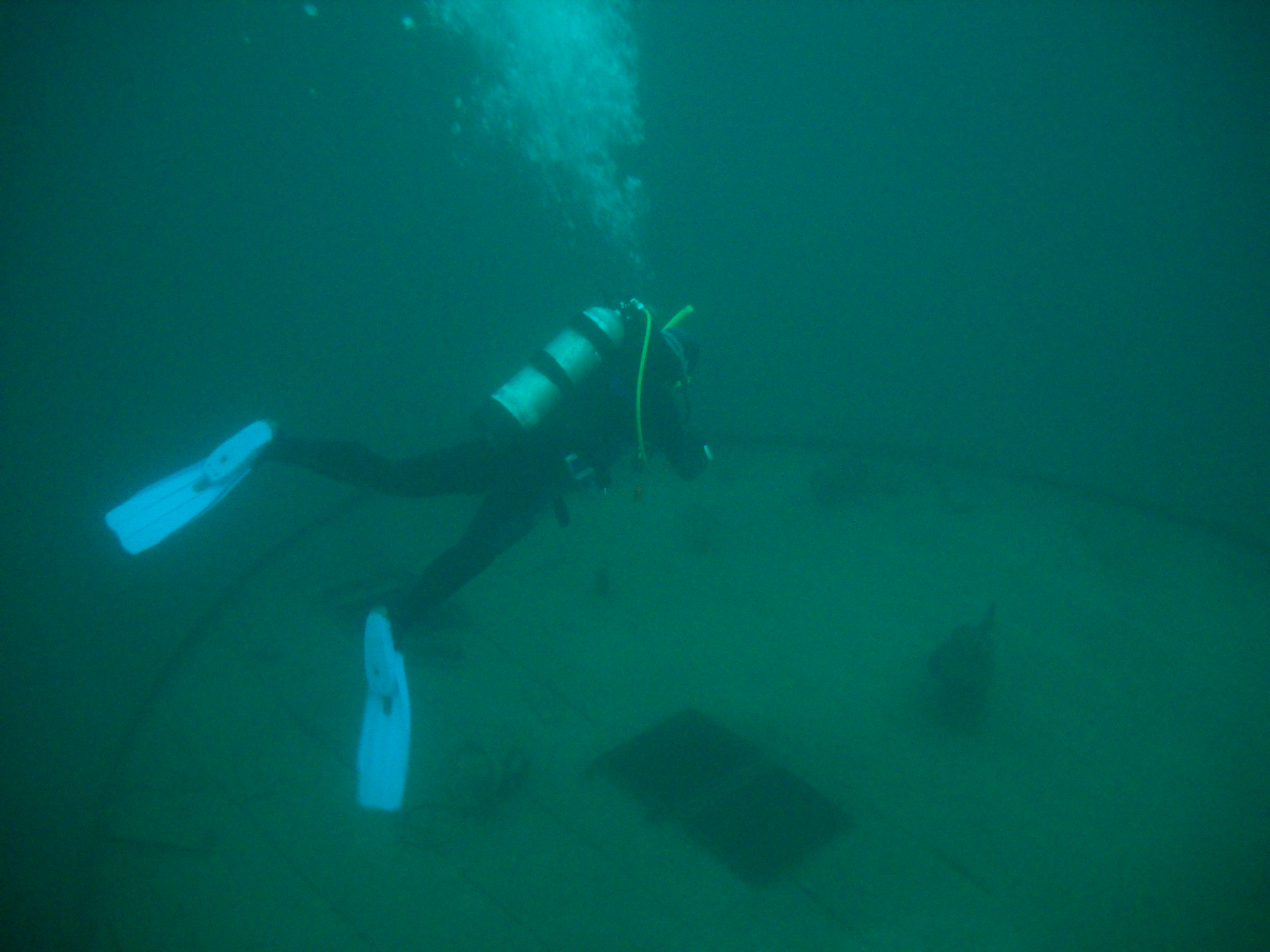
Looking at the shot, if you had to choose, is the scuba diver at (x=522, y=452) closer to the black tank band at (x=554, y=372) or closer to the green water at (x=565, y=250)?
the black tank band at (x=554, y=372)

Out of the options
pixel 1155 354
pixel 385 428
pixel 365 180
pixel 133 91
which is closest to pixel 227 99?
pixel 133 91

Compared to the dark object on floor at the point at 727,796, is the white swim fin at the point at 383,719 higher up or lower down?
lower down

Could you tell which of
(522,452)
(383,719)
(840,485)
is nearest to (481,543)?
(522,452)

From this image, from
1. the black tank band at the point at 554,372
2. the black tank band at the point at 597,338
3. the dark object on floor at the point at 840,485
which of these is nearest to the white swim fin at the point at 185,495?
the black tank band at the point at 554,372

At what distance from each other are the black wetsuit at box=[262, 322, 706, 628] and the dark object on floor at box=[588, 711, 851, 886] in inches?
59.5

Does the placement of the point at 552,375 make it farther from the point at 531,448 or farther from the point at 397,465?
the point at 397,465

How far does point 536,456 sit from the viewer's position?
3887 millimetres

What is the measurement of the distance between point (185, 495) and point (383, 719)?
1607 millimetres

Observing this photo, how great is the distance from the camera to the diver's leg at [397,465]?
3965 millimetres

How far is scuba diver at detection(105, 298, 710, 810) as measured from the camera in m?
3.67

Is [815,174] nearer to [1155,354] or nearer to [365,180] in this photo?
[1155,354]

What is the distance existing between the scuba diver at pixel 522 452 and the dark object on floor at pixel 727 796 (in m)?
1.35

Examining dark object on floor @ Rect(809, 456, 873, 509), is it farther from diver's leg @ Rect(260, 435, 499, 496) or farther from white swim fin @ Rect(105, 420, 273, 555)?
white swim fin @ Rect(105, 420, 273, 555)

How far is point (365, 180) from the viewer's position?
20.7 ft
